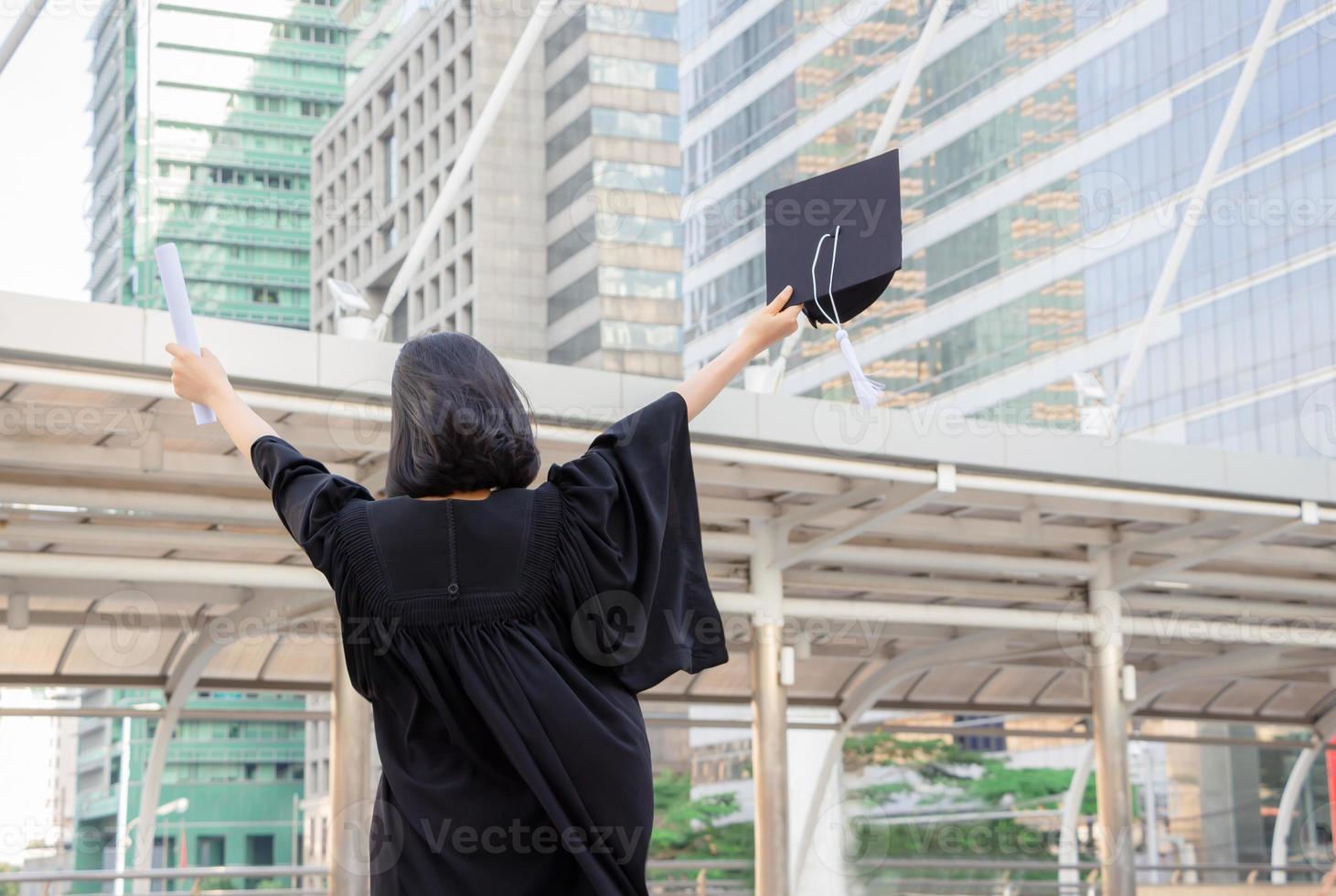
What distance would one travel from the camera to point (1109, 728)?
569 inches

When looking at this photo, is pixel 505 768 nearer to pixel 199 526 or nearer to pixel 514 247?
pixel 199 526

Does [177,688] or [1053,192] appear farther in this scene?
[1053,192]

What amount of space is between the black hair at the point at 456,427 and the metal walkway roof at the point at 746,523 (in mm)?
6090

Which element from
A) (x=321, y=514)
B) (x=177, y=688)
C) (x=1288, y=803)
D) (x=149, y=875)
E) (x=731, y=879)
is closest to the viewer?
(x=321, y=514)

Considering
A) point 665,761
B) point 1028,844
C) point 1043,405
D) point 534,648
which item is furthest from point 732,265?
point 534,648

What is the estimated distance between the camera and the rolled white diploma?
97.1 inches

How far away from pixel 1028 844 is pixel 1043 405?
667 inches

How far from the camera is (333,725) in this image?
11.8 m

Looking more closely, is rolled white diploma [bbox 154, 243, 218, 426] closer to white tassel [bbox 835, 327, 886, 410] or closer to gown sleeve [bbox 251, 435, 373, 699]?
gown sleeve [bbox 251, 435, 373, 699]

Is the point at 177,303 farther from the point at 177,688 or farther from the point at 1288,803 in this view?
the point at 1288,803

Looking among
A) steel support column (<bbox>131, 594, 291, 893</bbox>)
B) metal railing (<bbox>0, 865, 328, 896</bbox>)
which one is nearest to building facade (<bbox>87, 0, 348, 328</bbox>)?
steel support column (<bbox>131, 594, 291, 893</bbox>)

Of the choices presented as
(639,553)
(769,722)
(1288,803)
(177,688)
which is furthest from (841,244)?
(1288,803)

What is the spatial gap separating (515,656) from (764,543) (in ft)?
34.8

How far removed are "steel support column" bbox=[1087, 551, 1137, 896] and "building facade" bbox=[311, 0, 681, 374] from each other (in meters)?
66.1
